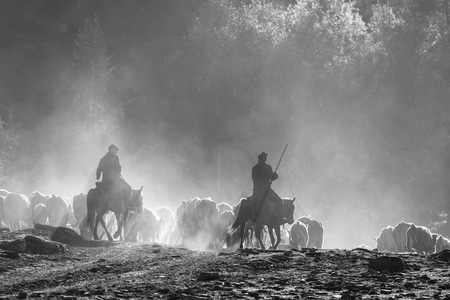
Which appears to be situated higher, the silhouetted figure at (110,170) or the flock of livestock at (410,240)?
the silhouetted figure at (110,170)

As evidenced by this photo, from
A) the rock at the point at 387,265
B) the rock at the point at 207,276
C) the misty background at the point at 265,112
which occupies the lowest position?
the rock at the point at 207,276

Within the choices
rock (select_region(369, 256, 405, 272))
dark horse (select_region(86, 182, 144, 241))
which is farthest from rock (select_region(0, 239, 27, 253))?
rock (select_region(369, 256, 405, 272))

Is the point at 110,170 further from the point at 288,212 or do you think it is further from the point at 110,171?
the point at 288,212

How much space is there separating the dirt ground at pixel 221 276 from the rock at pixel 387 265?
144mm

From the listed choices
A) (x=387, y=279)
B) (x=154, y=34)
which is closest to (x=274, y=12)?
(x=154, y=34)

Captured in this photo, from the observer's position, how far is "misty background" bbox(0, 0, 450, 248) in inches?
2270

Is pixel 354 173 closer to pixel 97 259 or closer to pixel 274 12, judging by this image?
pixel 274 12

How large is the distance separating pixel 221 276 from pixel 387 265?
9.49 ft

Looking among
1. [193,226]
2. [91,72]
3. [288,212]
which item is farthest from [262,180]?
[91,72]

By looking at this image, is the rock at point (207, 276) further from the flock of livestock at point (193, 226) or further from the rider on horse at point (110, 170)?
the rider on horse at point (110, 170)

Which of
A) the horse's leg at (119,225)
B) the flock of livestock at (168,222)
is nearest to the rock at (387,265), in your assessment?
the flock of livestock at (168,222)

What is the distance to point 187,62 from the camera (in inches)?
2758

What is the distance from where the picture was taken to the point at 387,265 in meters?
15.3

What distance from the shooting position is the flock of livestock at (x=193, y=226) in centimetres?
2998
